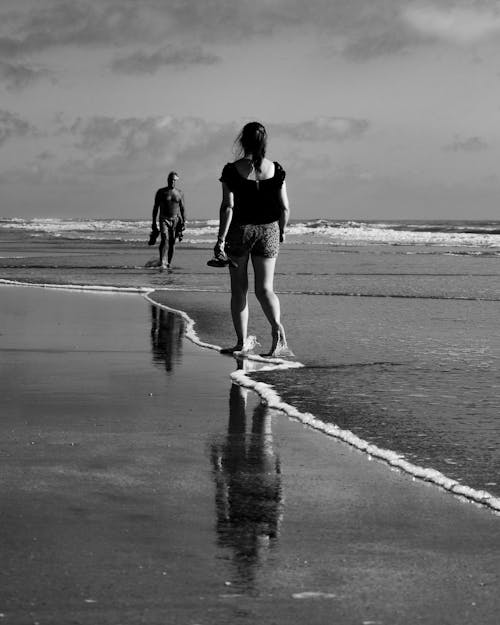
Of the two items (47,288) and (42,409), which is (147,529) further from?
(47,288)

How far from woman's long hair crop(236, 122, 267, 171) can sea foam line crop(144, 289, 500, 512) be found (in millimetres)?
1656

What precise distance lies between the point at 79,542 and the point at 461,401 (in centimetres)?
369

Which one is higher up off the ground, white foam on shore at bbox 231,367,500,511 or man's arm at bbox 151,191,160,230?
man's arm at bbox 151,191,160,230

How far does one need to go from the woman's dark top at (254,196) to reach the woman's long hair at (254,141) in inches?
7.2

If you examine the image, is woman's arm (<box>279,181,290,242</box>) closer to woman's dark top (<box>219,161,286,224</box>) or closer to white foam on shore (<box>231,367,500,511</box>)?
woman's dark top (<box>219,161,286,224</box>)

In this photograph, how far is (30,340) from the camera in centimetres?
979

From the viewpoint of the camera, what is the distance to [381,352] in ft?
30.7

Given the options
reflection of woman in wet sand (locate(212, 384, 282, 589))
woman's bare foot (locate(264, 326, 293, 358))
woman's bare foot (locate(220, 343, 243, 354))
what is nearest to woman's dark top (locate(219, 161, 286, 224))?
woman's bare foot (locate(264, 326, 293, 358))

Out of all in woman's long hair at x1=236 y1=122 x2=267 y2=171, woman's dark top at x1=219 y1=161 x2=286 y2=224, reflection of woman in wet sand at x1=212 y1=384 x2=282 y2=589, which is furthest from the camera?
woman's dark top at x1=219 y1=161 x2=286 y2=224

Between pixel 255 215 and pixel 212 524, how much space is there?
16.9 ft

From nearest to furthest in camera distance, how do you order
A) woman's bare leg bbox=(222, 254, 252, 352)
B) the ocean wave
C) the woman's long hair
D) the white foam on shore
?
1. the white foam on shore
2. the woman's long hair
3. woman's bare leg bbox=(222, 254, 252, 352)
4. the ocean wave

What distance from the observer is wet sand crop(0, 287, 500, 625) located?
3.19 metres

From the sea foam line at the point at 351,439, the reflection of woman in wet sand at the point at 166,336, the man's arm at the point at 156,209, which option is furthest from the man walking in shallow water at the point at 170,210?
the sea foam line at the point at 351,439

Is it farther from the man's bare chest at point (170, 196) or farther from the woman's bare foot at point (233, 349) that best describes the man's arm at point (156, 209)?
the woman's bare foot at point (233, 349)
